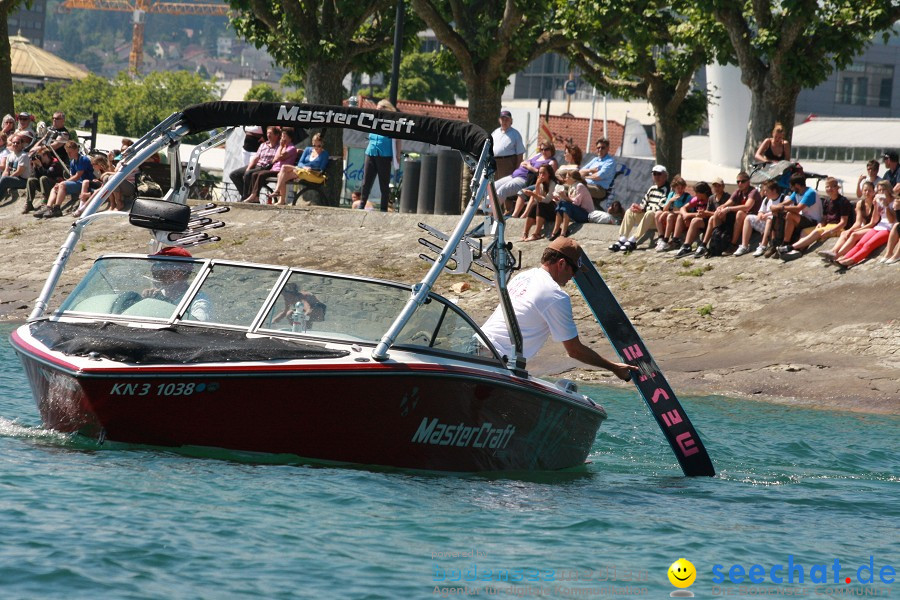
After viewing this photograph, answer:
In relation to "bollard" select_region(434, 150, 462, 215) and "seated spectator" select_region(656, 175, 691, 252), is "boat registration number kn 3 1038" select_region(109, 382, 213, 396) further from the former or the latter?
"bollard" select_region(434, 150, 462, 215)

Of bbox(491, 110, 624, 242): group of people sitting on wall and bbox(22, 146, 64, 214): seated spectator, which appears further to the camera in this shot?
bbox(22, 146, 64, 214): seated spectator

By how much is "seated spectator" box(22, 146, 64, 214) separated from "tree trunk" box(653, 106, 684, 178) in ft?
42.8

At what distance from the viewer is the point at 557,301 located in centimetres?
964

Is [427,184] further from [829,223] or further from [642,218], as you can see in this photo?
[829,223]

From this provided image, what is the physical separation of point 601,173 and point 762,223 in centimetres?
309

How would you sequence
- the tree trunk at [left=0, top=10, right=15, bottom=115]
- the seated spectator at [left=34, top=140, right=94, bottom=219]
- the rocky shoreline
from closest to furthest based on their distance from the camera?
the rocky shoreline < the seated spectator at [left=34, top=140, right=94, bottom=219] < the tree trunk at [left=0, top=10, right=15, bottom=115]

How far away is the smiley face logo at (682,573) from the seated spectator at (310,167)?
53.1 ft

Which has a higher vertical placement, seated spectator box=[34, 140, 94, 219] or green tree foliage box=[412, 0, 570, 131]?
green tree foliage box=[412, 0, 570, 131]

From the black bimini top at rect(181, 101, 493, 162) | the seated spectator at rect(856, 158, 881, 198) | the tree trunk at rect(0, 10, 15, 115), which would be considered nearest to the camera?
the black bimini top at rect(181, 101, 493, 162)

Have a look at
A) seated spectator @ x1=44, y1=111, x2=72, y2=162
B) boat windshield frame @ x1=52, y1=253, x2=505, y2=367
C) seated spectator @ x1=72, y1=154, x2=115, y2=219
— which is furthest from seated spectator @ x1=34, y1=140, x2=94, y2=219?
boat windshield frame @ x1=52, y1=253, x2=505, y2=367

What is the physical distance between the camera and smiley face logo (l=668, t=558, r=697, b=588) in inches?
271

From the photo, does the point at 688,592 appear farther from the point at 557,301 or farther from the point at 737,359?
the point at 737,359

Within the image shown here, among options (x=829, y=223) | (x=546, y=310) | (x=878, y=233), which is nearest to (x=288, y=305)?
(x=546, y=310)

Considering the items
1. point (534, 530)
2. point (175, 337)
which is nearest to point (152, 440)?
point (175, 337)
